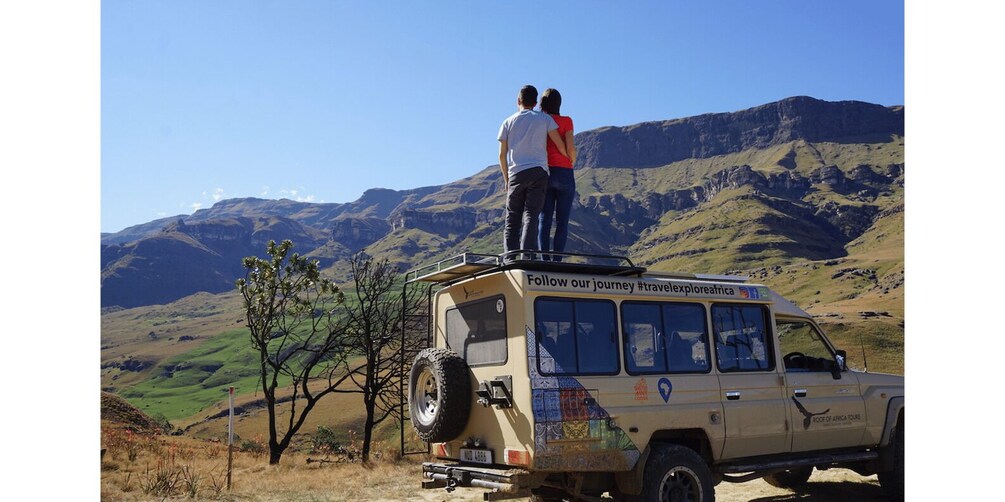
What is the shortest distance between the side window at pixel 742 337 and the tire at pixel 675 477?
128 cm

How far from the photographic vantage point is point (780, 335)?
10.1 m

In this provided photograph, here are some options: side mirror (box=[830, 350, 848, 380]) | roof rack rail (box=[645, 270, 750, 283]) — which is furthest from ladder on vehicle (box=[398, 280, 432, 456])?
side mirror (box=[830, 350, 848, 380])

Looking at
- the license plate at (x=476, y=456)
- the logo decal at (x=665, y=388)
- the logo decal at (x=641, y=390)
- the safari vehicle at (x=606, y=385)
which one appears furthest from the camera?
the logo decal at (x=665, y=388)

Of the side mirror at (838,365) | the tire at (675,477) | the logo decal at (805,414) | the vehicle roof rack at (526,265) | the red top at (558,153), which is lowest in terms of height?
the tire at (675,477)

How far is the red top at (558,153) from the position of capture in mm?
9422

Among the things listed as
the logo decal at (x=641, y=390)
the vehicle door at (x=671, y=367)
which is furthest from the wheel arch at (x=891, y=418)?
the logo decal at (x=641, y=390)

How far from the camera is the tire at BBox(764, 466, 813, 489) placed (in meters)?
12.0

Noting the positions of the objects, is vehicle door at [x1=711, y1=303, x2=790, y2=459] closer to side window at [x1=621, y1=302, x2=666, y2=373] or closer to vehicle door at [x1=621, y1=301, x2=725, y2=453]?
vehicle door at [x1=621, y1=301, x2=725, y2=453]

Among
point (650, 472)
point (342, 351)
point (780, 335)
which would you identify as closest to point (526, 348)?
point (650, 472)

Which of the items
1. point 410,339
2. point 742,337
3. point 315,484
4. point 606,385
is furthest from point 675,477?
point 410,339

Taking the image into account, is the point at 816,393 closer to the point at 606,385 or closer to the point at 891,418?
the point at 891,418

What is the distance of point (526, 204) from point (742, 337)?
313cm

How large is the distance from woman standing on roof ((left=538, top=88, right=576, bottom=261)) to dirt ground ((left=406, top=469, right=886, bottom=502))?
4.27 meters

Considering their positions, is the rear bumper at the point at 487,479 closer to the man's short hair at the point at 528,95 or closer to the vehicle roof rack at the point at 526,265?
the vehicle roof rack at the point at 526,265
